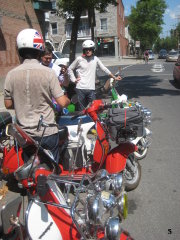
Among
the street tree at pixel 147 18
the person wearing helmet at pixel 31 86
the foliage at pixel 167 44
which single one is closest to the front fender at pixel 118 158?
the person wearing helmet at pixel 31 86

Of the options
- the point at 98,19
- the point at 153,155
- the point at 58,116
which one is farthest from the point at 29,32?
the point at 98,19

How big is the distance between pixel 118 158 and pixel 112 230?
→ 1667mm

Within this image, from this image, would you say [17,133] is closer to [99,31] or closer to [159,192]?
[159,192]

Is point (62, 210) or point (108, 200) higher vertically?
point (108, 200)

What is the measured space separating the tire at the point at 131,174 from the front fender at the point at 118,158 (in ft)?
0.95

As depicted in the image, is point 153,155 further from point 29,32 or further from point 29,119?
point 29,32

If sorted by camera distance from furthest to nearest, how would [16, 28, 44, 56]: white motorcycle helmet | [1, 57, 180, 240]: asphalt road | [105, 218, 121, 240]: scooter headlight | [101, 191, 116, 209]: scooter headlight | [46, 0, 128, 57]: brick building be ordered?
[46, 0, 128, 57]: brick building, [1, 57, 180, 240]: asphalt road, [16, 28, 44, 56]: white motorcycle helmet, [101, 191, 116, 209]: scooter headlight, [105, 218, 121, 240]: scooter headlight

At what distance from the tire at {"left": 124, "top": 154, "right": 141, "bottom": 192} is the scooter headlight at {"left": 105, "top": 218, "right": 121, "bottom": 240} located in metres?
1.87

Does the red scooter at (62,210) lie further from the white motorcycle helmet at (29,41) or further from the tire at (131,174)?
the tire at (131,174)

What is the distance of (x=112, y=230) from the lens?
2053 millimetres

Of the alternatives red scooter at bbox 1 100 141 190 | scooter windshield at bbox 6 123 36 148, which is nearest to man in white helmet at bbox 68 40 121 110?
red scooter at bbox 1 100 141 190

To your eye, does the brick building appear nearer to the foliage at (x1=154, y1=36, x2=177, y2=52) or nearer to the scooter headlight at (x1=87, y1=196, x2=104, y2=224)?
the scooter headlight at (x1=87, y1=196, x2=104, y2=224)

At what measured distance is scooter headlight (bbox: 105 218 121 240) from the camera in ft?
6.72

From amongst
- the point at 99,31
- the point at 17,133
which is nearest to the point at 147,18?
the point at 99,31
